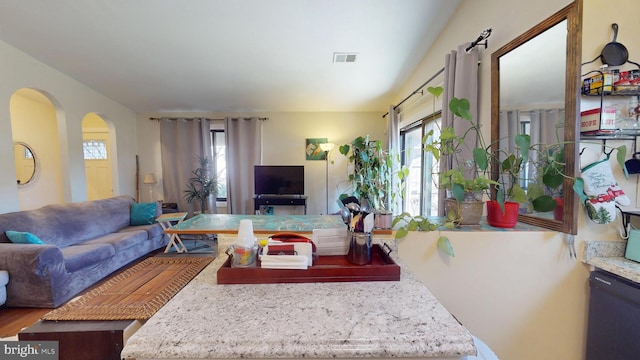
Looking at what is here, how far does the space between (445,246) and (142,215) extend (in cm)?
409

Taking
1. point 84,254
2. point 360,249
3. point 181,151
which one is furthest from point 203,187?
point 360,249

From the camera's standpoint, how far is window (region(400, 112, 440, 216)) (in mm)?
2574

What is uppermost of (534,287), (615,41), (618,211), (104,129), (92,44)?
(92,44)

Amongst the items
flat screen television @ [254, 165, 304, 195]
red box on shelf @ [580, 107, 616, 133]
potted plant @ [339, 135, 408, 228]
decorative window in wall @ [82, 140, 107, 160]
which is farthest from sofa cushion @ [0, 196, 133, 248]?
red box on shelf @ [580, 107, 616, 133]

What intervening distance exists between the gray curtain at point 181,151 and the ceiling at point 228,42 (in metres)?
0.97

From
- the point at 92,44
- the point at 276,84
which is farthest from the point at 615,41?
the point at 92,44

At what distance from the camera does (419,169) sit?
3.03 meters

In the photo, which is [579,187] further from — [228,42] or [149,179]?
[149,179]

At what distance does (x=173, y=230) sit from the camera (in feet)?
4.37

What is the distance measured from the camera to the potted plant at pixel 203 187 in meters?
4.42

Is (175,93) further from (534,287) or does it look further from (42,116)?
(534,287)

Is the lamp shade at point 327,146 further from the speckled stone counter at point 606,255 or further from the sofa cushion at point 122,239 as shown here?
the speckled stone counter at point 606,255

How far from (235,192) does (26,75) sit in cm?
297

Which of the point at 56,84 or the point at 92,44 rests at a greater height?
the point at 92,44
